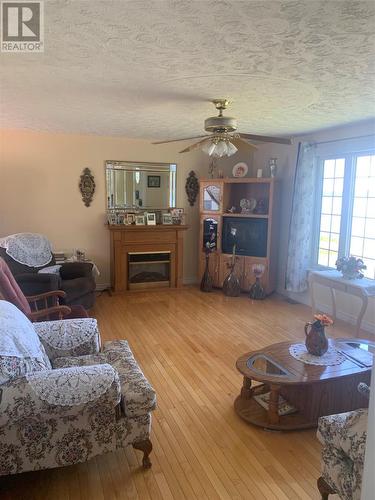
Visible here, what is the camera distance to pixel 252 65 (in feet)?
7.32

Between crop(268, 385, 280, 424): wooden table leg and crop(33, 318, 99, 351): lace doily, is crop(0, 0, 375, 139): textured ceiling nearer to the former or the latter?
crop(33, 318, 99, 351): lace doily

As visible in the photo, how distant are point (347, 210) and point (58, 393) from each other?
4.05 m

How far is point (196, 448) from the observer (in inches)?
88.3

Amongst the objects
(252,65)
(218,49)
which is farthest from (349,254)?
(218,49)

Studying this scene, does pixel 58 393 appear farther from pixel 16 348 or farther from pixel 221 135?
pixel 221 135

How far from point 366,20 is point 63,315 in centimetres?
287

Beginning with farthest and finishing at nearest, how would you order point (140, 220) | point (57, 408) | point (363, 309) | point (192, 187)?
point (192, 187) → point (140, 220) → point (363, 309) → point (57, 408)

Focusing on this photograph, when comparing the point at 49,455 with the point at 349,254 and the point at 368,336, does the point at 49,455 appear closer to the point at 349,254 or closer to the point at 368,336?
the point at 368,336

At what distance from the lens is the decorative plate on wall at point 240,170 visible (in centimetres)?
592

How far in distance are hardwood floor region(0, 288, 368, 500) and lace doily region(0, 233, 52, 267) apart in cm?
133

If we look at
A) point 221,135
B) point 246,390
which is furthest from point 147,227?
point 246,390

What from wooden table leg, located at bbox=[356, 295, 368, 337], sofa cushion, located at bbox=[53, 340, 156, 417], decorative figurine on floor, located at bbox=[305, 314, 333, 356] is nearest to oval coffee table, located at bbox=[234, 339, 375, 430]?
decorative figurine on floor, located at bbox=[305, 314, 333, 356]

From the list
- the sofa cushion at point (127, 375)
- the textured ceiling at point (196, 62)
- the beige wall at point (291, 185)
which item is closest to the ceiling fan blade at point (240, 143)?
the textured ceiling at point (196, 62)

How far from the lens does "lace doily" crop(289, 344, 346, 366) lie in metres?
2.58
